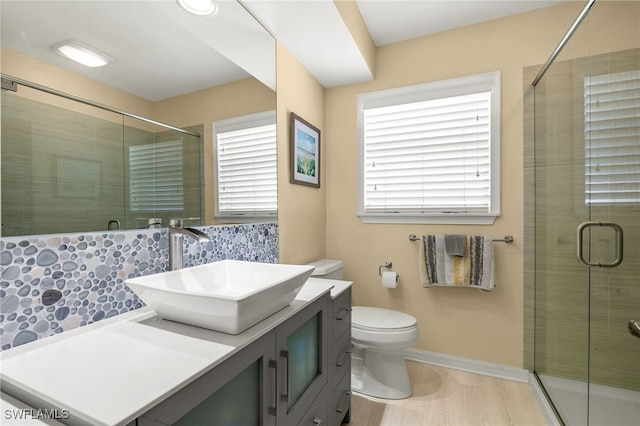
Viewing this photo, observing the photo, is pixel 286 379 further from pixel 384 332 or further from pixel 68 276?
pixel 384 332

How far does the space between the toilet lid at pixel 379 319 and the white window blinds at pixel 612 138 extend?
3.75ft

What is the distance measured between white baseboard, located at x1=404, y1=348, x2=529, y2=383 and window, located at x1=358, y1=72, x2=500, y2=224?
1.00 meters

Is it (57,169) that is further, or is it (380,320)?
(380,320)

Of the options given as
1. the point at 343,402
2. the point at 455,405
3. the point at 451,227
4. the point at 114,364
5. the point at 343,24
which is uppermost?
the point at 343,24

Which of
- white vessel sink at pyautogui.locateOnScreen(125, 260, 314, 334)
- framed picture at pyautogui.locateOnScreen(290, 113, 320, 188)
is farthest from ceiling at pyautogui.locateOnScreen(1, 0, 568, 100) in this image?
white vessel sink at pyautogui.locateOnScreen(125, 260, 314, 334)

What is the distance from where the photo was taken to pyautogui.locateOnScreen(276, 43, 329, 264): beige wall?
1.98 metres

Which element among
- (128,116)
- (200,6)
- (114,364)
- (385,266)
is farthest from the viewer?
(385,266)

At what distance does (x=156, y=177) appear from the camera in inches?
46.1

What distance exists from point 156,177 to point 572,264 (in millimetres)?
1993

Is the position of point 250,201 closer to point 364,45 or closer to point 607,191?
point 364,45

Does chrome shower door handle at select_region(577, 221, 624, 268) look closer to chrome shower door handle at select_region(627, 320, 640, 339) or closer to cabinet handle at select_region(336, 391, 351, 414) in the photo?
chrome shower door handle at select_region(627, 320, 640, 339)

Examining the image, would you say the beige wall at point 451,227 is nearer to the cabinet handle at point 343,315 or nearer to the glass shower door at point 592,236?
the glass shower door at point 592,236

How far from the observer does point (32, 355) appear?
71 cm

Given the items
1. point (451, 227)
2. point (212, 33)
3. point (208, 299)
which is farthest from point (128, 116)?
point (451, 227)
